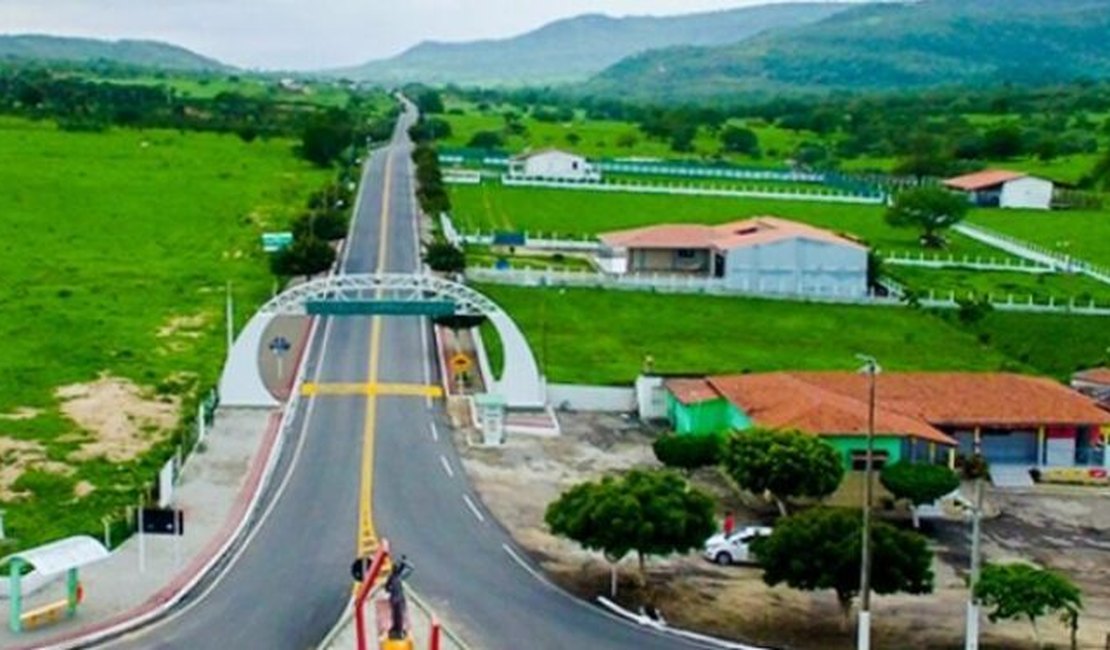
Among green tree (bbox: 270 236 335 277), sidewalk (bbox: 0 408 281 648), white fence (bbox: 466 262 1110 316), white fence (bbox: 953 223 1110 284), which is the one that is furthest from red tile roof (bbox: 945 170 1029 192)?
sidewalk (bbox: 0 408 281 648)

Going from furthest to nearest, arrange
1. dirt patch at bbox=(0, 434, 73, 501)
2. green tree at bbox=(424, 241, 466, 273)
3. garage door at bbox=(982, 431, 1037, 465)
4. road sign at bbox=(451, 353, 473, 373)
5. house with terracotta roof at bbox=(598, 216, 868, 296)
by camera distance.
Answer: house with terracotta roof at bbox=(598, 216, 868, 296) < green tree at bbox=(424, 241, 466, 273) < road sign at bbox=(451, 353, 473, 373) < garage door at bbox=(982, 431, 1037, 465) < dirt patch at bbox=(0, 434, 73, 501)

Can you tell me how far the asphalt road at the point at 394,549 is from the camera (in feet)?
97.1

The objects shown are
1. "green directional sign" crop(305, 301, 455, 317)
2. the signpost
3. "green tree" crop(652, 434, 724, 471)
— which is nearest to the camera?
"green tree" crop(652, 434, 724, 471)

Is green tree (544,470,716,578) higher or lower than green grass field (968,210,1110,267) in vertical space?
lower

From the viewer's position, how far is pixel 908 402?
1779 inches

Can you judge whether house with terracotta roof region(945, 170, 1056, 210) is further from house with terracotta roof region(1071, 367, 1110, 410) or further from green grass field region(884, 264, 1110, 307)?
house with terracotta roof region(1071, 367, 1110, 410)

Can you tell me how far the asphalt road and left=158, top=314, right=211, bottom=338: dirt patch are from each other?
8.50 meters

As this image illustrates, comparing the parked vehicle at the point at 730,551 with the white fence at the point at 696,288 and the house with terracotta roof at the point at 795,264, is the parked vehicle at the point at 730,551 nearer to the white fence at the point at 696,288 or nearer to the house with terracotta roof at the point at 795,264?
the white fence at the point at 696,288

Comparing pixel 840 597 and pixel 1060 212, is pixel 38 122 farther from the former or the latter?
pixel 840 597

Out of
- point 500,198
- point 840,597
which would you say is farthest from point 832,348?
point 500,198

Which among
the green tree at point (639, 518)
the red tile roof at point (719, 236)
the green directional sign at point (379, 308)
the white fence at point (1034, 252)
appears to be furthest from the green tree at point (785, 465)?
the white fence at point (1034, 252)

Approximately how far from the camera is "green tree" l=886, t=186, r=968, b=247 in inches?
3575

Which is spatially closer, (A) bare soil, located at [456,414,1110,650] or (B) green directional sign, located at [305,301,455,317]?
(A) bare soil, located at [456,414,1110,650]

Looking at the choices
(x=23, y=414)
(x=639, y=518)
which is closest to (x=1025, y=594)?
(x=639, y=518)
